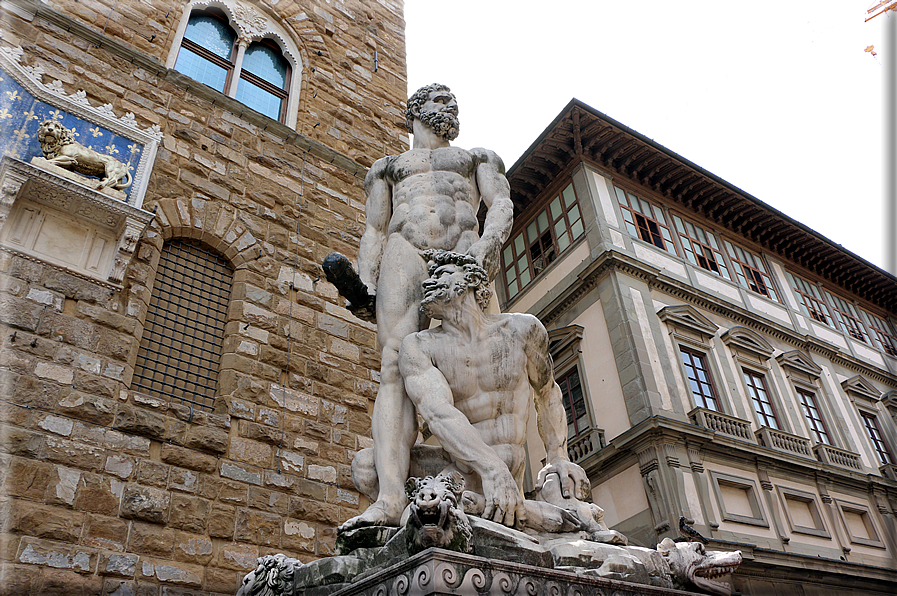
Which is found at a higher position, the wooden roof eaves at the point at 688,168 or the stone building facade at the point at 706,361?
the wooden roof eaves at the point at 688,168

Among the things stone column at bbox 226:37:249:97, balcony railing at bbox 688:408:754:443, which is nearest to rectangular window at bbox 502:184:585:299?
balcony railing at bbox 688:408:754:443

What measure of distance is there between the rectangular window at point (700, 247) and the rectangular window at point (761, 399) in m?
3.08

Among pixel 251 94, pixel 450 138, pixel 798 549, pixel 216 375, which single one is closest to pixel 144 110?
pixel 251 94

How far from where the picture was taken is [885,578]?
47.3 feet

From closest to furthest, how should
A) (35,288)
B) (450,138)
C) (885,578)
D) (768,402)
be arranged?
(450,138) < (35,288) < (885,578) < (768,402)

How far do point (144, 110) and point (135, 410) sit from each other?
330 cm

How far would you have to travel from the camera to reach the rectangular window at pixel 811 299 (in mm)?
19906

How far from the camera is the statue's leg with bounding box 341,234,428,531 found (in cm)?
281

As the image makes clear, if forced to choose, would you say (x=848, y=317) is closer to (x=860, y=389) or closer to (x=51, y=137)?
(x=860, y=389)

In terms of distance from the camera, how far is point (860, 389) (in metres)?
19.0

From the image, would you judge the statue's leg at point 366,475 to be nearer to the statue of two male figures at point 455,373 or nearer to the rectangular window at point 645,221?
the statue of two male figures at point 455,373

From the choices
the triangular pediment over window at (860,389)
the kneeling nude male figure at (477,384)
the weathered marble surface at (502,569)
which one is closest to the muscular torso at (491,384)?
the kneeling nude male figure at (477,384)

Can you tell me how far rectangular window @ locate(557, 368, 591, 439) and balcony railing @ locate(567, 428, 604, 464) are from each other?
0.34 meters

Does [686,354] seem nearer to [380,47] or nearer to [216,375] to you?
[380,47]
